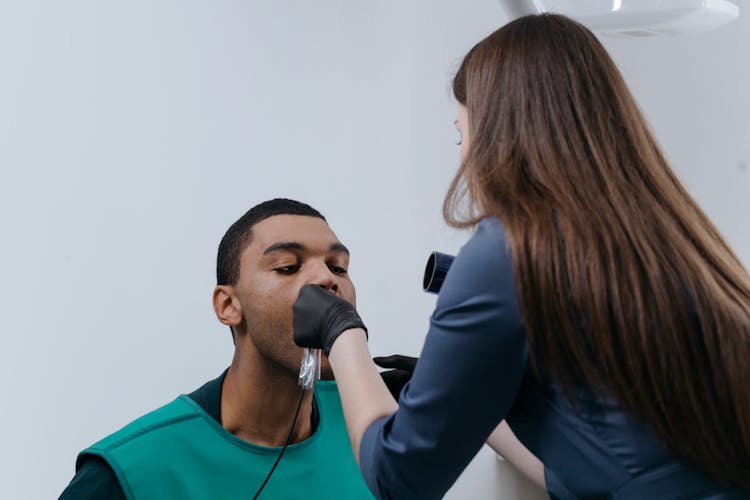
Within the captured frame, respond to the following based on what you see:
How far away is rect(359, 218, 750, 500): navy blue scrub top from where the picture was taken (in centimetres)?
90

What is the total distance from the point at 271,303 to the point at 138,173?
0.40m

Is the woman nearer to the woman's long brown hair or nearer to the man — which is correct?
the woman's long brown hair

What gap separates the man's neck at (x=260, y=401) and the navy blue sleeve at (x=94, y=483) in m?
0.21

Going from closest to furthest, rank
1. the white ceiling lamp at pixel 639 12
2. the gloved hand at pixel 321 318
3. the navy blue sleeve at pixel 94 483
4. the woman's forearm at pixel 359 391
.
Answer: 1. the woman's forearm at pixel 359 391
2. the gloved hand at pixel 321 318
3. the navy blue sleeve at pixel 94 483
4. the white ceiling lamp at pixel 639 12

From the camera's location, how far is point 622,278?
873 mm

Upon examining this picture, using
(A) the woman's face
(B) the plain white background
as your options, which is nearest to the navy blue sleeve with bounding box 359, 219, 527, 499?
(A) the woman's face

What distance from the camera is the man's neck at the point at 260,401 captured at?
4.86ft

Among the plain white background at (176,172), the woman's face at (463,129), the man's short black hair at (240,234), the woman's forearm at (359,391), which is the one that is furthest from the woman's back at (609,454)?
the plain white background at (176,172)

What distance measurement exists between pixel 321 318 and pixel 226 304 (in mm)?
468

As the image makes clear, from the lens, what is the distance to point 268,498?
1415 millimetres

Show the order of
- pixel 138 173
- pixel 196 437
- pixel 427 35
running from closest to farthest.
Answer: pixel 196 437 < pixel 138 173 < pixel 427 35

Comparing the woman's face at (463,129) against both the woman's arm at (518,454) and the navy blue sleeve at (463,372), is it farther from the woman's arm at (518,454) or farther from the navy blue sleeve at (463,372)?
the woman's arm at (518,454)

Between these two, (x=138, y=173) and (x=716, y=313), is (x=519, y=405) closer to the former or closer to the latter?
(x=716, y=313)

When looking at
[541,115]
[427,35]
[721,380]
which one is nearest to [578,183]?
[541,115]
